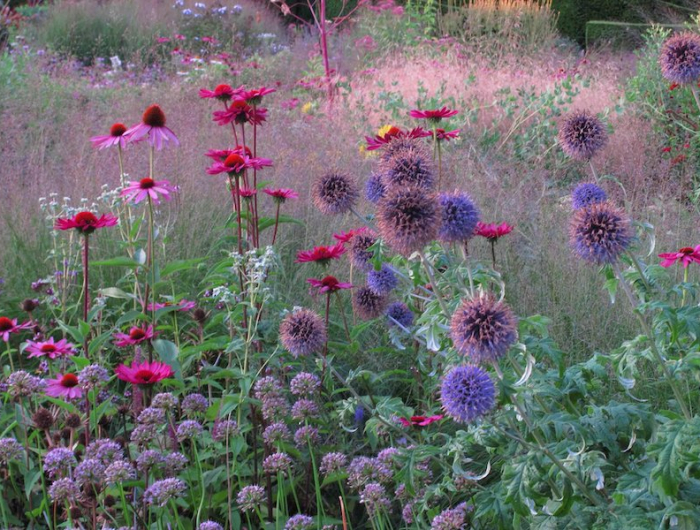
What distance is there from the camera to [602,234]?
179 centimetres

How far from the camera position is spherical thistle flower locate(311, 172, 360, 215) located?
2.29 m

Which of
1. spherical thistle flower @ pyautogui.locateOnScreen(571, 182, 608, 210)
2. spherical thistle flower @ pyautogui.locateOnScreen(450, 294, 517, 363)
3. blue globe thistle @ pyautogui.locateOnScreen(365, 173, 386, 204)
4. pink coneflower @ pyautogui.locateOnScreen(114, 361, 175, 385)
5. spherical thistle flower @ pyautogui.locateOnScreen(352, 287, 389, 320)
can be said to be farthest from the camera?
spherical thistle flower @ pyautogui.locateOnScreen(352, 287, 389, 320)

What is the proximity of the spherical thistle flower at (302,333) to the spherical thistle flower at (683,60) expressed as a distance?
1.49 m

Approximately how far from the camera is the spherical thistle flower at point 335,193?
2291 millimetres

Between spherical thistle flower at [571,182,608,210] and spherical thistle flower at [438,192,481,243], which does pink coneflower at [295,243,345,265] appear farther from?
spherical thistle flower at [571,182,608,210]

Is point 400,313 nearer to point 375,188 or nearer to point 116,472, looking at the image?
point 375,188

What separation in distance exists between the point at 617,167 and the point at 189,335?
360 centimetres

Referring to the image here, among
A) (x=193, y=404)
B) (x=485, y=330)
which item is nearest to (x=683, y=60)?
(x=485, y=330)

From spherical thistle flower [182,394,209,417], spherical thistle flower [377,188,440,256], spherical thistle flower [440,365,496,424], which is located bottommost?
spherical thistle flower [182,394,209,417]

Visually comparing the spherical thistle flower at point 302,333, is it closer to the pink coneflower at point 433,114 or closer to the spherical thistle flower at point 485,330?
the spherical thistle flower at point 485,330

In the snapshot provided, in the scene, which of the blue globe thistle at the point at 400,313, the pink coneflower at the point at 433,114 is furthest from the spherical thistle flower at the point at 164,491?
the pink coneflower at the point at 433,114

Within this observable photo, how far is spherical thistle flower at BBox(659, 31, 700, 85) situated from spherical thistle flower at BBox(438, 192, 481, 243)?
115 cm

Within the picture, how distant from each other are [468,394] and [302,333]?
585 millimetres

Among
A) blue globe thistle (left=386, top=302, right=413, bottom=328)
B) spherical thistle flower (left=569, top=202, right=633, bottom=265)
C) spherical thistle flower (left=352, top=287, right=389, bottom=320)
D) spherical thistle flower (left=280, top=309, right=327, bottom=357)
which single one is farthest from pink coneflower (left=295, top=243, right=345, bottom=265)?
spherical thistle flower (left=569, top=202, right=633, bottom=265)
